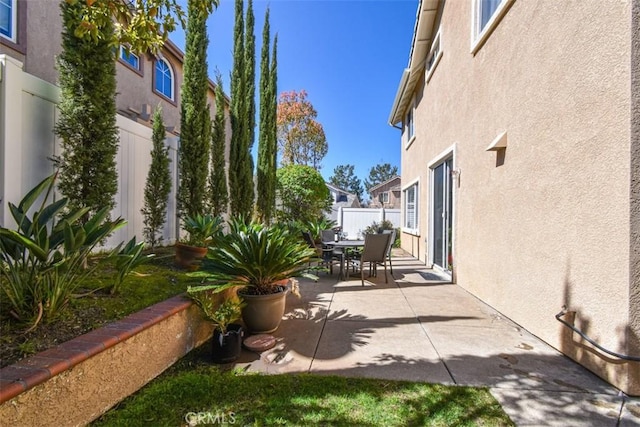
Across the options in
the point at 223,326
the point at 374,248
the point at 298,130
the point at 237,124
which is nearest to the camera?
the point at 223,326

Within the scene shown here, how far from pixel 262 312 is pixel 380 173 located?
7138 cm

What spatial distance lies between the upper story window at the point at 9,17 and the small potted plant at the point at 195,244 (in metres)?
5.62

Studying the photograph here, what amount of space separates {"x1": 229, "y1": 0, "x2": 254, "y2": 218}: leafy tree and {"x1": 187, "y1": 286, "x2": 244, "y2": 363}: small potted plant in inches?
224

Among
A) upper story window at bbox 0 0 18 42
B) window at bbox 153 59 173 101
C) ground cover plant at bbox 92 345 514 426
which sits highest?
window at bbox 153 59 173 101

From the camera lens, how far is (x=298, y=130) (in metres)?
28.8

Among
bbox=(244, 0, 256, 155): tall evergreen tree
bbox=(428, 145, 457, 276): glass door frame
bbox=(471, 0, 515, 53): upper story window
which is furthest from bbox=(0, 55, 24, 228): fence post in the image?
bbox=(428, 145, 457, 276): glass door frame

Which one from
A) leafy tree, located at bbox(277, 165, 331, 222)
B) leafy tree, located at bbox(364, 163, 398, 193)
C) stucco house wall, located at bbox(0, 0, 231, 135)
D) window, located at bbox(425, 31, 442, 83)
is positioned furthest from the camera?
leafy tree, located at bbox(364, 163, 398, 193)

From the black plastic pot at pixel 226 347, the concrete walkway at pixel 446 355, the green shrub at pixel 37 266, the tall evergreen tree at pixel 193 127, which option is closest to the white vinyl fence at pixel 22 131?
the green shrub at pixel 37 266

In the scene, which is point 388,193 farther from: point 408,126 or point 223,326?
point 223,326

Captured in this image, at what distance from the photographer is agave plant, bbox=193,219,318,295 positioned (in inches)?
142

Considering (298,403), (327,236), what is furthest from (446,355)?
(327,236)

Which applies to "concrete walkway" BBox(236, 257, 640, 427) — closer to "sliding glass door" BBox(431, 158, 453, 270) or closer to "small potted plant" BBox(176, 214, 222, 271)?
"small potted plant" BBox(176, 214, 222, 271)

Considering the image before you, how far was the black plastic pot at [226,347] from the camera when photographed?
9.96 feet

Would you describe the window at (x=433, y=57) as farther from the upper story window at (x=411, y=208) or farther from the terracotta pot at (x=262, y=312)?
the terracotta pot at (x=262, y=312)
